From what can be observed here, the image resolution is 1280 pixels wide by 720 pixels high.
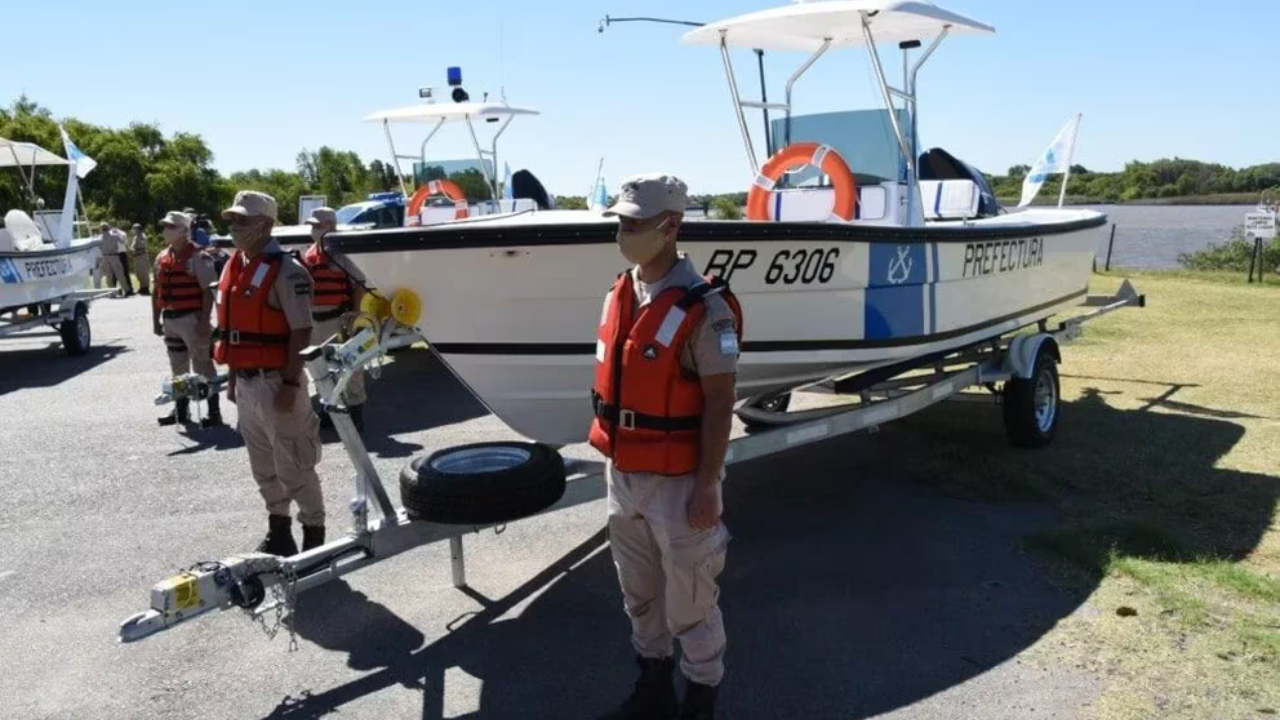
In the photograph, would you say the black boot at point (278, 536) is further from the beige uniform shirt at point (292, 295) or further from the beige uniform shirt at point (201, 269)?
the beige uniform shirt at point (201, 269)

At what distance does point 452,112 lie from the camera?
1261 cm

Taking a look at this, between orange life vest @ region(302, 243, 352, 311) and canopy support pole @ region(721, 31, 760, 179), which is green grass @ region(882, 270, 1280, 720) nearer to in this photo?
canopy support pole @ region(721, 31, 760, 179)

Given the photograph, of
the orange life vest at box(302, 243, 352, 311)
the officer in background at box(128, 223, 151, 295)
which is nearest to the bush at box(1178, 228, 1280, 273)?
the orange life vest at box(302, 243, 352, 311)

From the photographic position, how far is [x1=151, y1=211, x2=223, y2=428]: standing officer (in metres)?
7.80

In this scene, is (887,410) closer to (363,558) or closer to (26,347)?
(363,558)

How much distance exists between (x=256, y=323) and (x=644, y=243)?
2.27 metres

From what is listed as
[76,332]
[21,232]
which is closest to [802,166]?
[76,332]

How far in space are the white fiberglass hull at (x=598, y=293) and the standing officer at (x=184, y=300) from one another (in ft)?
13.4

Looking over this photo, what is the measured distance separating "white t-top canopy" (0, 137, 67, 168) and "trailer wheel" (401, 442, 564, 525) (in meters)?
12.5

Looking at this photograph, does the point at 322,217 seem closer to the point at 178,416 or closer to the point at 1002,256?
the point at 178,416

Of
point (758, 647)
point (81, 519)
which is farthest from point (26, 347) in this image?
point (758, 647)

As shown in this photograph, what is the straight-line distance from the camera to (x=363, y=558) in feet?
12.8

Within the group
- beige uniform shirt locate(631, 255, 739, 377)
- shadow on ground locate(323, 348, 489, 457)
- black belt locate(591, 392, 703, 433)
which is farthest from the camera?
shadow on ground locate(323, 348, 489, 457)

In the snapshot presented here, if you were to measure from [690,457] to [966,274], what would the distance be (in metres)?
3.68
